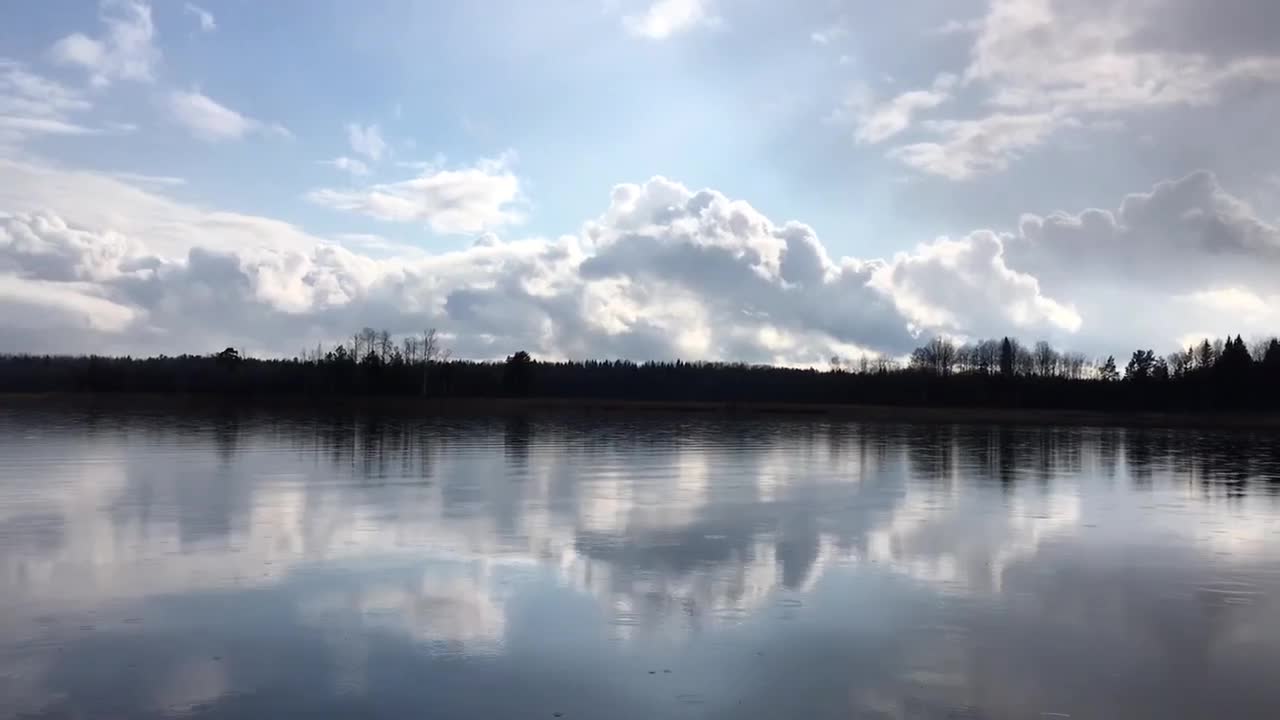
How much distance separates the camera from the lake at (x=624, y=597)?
24.7ft

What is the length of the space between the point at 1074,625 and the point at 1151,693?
90.0 inches

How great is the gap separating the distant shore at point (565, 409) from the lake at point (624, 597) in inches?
2267

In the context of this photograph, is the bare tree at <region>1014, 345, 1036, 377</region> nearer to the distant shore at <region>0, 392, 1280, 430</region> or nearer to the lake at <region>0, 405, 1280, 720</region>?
the distant shore at <region>0, 392, 1280, 430</region>

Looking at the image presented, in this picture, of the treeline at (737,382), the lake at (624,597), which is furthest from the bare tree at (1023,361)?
the lake at (624,597)

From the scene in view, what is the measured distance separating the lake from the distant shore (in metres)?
57.6

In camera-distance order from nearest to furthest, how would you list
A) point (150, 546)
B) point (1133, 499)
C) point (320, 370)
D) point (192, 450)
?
1. point (150, 546)
2. point (1133, 499)
3. point (192, 450)
4. point (320, 370)

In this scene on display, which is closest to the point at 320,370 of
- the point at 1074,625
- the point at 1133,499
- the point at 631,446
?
the point at 631,446

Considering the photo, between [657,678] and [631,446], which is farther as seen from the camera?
[631,446]

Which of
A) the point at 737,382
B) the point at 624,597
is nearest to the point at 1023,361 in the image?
the point at 737,382

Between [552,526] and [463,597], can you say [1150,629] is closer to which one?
[463,597]

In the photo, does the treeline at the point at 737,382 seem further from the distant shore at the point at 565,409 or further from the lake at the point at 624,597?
the lake at the point at 624,597

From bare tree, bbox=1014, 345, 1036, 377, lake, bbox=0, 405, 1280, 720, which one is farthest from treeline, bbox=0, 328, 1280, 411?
lake, bbox=0, 405, 1280, 720

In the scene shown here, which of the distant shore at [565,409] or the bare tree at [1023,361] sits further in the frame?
the bare tree at [1023,361]

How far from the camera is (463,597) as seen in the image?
10625 millimetres
